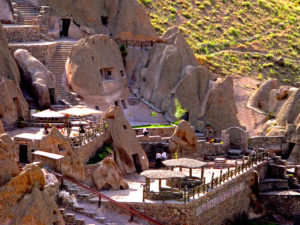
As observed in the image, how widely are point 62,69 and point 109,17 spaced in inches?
454

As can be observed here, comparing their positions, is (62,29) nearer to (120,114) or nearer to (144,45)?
(144,45)

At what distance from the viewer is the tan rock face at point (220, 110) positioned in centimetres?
7144

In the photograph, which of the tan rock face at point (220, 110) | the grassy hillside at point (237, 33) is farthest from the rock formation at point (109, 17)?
the grassy hillside at point (237, 33)

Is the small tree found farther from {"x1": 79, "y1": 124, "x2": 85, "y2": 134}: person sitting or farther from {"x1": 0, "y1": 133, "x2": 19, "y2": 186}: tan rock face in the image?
{"x1": 0, "y1": 133, "x2": 19, "y2": 186}: tan rock face

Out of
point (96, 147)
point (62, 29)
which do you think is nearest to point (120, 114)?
point (96, 147)

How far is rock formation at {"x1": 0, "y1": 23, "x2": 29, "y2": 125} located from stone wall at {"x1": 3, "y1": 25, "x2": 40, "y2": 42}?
20.3 feet

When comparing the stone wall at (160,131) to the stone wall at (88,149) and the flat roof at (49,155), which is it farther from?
the flat roof at (49,155)

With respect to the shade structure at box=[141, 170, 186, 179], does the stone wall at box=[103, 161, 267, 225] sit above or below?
below

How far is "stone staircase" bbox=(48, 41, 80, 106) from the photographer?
216ft

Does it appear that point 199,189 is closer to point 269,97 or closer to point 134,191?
point 134,191

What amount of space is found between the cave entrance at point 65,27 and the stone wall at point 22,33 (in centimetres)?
466

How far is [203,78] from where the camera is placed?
73062mm

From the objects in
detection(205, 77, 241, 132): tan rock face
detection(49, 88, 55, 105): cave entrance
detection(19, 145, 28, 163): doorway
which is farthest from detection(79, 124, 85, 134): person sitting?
detection(205, 77, 241, 132): tan rock face

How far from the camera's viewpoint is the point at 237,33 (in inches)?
4092
